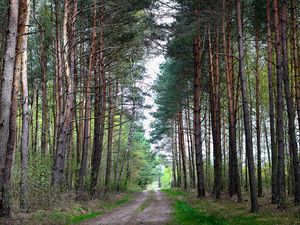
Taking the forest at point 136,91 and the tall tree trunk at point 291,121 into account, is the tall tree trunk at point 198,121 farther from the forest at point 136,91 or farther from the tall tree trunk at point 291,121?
the tall tree trunk at point 291,121

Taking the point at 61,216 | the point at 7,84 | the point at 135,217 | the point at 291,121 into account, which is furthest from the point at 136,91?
the point at 7,84

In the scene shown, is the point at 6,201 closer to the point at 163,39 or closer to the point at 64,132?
the point at 64,132

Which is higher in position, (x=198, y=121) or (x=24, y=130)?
(x=198, y=121)

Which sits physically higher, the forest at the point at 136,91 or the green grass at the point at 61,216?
the forest at the point at 136,91

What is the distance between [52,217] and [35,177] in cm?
224

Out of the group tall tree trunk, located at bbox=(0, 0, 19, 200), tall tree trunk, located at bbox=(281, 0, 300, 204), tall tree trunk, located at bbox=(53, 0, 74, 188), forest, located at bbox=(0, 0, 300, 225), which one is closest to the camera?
tall tree trunk, located at bbox=(0, 0, 19, 200)

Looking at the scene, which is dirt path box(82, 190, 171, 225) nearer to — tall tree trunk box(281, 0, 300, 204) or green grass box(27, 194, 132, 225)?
green grass box(27, 194, 132, 225)

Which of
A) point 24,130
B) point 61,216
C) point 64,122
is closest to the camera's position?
point 61,216

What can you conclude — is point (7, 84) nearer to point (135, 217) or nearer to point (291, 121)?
point (135, 217)

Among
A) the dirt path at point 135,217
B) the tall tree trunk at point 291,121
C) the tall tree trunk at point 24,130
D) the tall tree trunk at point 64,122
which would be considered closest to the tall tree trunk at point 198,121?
the dirt path at point 135,217

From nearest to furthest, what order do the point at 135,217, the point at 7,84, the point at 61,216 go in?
1. the point at 7,84
2. the point at 61,216
3. the point at 135,217

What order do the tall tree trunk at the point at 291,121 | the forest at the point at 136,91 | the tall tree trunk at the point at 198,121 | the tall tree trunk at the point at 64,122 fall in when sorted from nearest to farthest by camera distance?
the forest at the point at 136,91 → the tall tree trunk at the point at 291,121 → the tall tree trunk at the point at 64,122 → the tall tree trunk at the point at 198,121

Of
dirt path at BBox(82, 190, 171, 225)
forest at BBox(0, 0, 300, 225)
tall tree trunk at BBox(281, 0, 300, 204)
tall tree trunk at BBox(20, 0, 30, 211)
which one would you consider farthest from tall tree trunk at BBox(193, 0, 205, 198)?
tall tree trunk at BBox(20, 0, 30, 211)

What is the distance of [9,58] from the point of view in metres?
8.19
